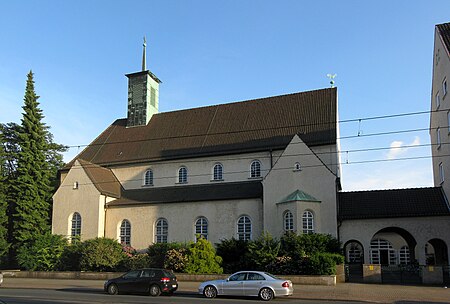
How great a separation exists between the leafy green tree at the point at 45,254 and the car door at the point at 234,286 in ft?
58.9

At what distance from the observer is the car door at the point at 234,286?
19.8 meters

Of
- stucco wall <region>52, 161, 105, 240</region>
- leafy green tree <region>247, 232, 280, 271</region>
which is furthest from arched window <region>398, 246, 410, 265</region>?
stucco wall <region>52, 161, 105, 240</region>

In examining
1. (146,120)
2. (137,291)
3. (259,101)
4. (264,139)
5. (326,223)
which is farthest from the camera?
(146,120)

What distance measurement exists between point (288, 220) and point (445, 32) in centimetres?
1672

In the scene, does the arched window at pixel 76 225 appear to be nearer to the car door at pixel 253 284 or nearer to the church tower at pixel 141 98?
the church tower at pixel 141 98

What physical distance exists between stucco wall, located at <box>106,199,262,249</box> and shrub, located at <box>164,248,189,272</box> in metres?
5.26

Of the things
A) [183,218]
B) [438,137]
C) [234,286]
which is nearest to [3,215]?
[183,218]

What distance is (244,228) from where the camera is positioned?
33312 millimetres

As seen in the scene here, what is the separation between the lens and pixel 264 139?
3581 cm

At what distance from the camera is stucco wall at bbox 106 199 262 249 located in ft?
109

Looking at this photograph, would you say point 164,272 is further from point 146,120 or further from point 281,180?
point 146,120

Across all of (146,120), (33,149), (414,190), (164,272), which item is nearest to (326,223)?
(414,190)

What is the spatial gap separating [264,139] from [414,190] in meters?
11.6

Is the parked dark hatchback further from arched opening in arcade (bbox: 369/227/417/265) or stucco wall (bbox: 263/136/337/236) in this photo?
arched opening in arcade (bbox: 369/227/417/265)
